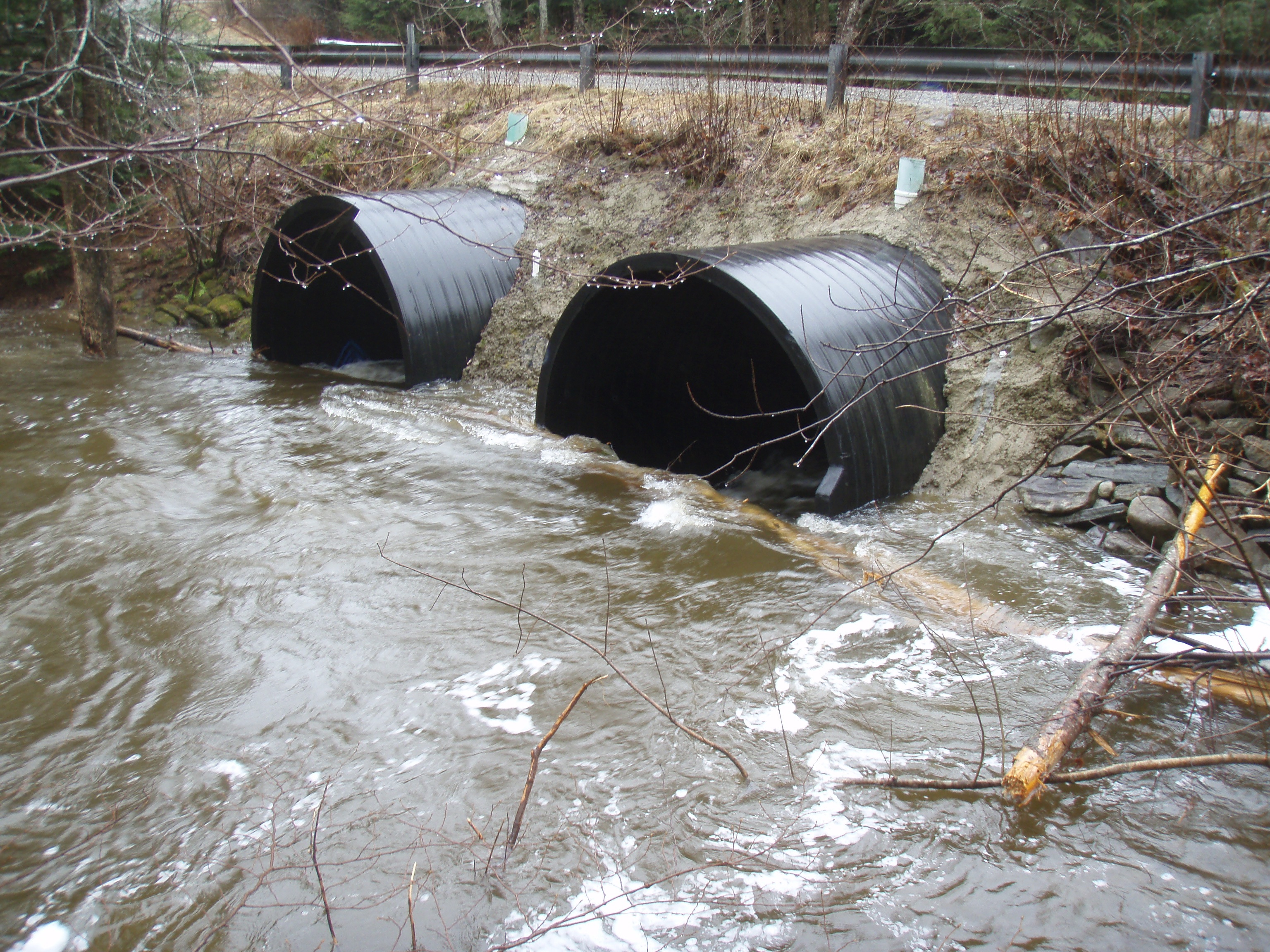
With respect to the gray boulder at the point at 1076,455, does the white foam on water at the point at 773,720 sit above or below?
below

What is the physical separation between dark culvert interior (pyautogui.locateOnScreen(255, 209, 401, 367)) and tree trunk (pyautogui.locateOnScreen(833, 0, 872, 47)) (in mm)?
7354

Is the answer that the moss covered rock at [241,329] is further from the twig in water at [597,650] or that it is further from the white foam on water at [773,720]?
the white foam on water at [773,720]

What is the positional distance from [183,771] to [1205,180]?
6.71 metres

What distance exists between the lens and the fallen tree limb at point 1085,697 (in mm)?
2857

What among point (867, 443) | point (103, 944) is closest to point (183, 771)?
point (103, 944)

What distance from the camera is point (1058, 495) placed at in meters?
5.31

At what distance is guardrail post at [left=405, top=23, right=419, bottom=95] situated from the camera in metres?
11.9

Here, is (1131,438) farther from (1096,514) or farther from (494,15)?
(494,15)

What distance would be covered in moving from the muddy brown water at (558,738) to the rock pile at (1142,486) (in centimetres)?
21

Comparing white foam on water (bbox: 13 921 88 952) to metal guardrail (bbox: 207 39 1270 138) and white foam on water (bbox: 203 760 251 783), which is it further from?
metal guardrail (bbox: 207 39 1270 138)

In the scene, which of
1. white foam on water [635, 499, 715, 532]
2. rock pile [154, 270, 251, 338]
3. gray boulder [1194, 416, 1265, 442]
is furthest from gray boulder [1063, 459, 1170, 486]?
rock pile [154, 270, 251, 338]

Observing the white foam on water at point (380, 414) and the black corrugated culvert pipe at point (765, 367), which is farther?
the white foam on water at point (380, 414)

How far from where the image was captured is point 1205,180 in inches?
235

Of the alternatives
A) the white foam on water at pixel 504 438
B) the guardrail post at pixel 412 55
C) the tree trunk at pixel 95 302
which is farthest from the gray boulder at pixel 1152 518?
the guardrail post at pixel 412 55
